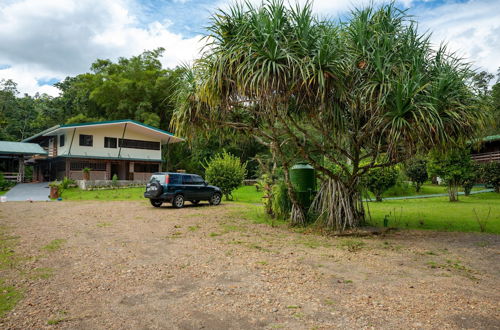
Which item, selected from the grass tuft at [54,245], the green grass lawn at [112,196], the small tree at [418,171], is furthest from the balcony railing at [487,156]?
the grass tuft at [54,245]

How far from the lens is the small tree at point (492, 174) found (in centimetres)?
2078

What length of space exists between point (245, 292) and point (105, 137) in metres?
31.3

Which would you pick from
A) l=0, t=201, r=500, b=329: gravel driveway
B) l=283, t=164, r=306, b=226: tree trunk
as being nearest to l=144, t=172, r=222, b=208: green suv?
l=0, t=201, r=500, b=329: gravel driveway

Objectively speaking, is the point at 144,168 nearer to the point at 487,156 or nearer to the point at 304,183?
the point at 304,183

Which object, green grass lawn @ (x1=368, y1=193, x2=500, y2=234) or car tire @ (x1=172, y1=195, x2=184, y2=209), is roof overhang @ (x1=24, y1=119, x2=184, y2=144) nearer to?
car tire @ (x1=172, y1=195, x2=184, y2=209)

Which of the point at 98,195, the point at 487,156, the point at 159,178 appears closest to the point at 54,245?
the point at 159,178

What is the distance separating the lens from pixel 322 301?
4230 millimetres

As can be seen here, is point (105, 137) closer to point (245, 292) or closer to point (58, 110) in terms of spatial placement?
point (58, 110)

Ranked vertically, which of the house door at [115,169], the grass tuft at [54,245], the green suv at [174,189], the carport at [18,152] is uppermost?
the carport at [18,152]

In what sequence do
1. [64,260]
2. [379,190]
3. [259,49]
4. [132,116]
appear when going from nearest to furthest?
[64,260], [259,49], [379,190], [132,116]

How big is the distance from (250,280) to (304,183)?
6.53 metres

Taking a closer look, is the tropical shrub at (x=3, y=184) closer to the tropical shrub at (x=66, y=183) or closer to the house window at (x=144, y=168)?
the tropical shrub at (x=66, y=183)

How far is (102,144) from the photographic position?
106 ft

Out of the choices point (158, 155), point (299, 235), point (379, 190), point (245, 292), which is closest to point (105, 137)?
point (158, 155)
